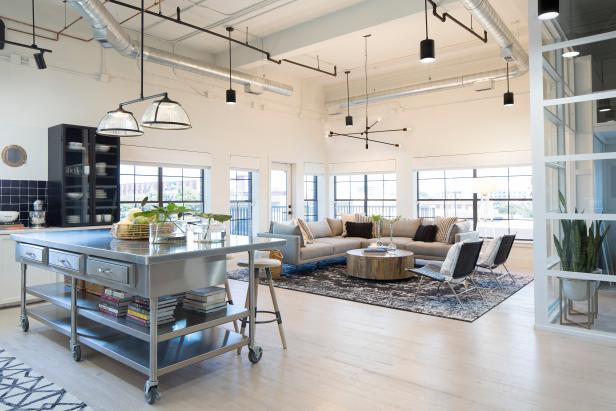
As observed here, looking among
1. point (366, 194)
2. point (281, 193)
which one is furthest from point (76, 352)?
point (366, 194)

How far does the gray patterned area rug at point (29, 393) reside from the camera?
277 centimetres

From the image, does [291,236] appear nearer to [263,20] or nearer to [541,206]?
[263,20]

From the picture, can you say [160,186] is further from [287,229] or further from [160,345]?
[160,345]

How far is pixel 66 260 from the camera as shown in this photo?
3.42 meters

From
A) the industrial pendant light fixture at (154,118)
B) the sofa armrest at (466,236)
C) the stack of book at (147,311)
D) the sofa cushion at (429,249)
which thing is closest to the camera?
the stack of book at (147,311)

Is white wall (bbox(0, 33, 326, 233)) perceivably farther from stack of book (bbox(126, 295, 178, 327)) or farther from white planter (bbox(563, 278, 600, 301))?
white planter (bbox(563, 278, 600, 301))

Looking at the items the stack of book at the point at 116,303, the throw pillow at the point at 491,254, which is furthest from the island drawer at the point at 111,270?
the throw pillow at the point at 491,254

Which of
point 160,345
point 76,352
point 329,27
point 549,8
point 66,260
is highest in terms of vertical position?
point 329,27

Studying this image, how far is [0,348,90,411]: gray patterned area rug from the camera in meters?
2.77

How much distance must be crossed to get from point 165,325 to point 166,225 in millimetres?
737

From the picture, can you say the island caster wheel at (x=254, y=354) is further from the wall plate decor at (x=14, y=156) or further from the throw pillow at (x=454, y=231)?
the throw pillow at (x=454, y=231)

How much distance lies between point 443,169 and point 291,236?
153 inches

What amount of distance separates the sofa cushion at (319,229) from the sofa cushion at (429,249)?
188 centimetres

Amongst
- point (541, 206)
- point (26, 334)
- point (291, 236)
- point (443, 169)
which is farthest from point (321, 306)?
point (443, 169)
